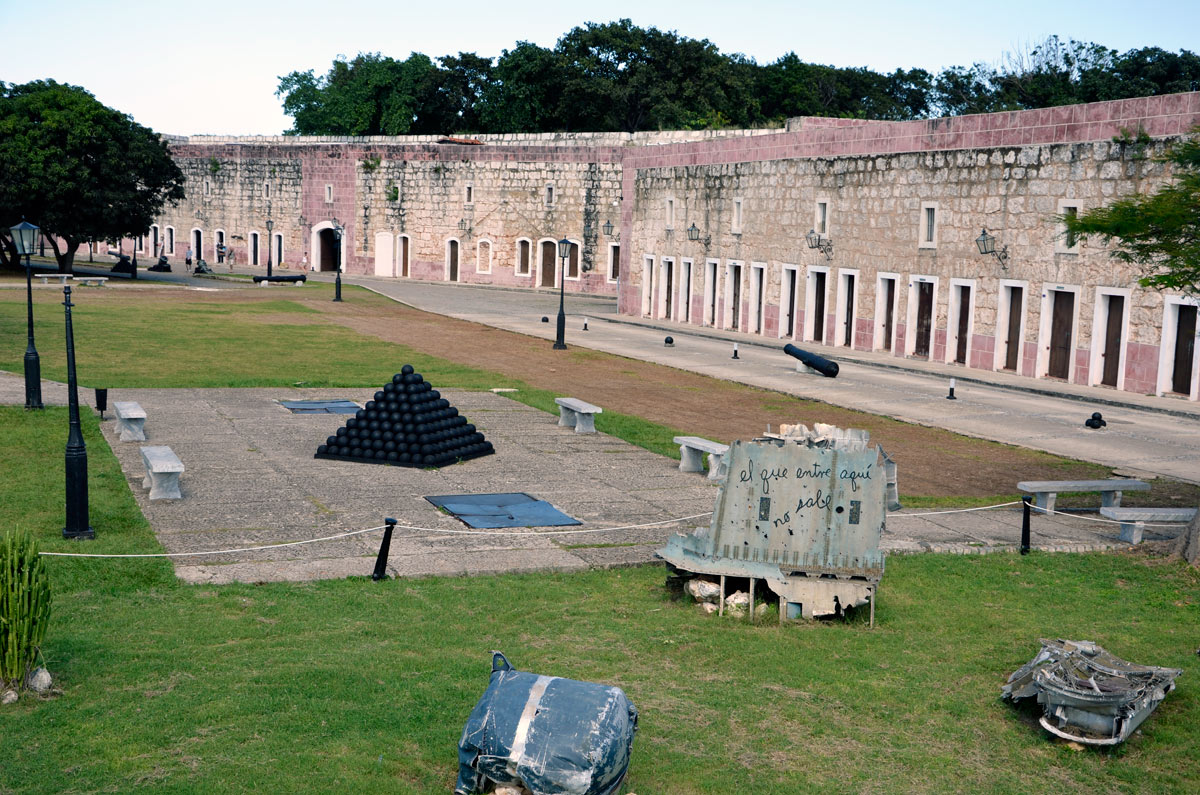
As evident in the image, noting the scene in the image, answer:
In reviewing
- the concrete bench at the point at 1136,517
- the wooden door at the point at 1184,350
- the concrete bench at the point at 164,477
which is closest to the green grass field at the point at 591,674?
the concrete bench at the point at 164,477

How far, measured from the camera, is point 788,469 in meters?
9.48

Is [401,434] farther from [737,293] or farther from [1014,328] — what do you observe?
[737,293]

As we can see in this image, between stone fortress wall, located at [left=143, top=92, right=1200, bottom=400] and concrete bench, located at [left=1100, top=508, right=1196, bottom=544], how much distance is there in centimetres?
522

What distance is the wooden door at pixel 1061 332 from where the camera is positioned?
25391 mm

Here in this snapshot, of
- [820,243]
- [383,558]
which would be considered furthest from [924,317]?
[383,558]

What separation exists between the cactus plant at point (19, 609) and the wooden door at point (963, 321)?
2429 cm

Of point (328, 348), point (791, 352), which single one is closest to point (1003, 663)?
point (791, 352)

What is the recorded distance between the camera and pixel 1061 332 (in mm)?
25656

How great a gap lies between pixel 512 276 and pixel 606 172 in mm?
6981

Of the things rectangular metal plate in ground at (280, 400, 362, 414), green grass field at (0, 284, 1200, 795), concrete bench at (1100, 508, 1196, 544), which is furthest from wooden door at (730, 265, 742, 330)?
green grass field at (0, 284, 1200, 795)

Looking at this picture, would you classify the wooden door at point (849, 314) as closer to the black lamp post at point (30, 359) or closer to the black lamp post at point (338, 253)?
the black lamp post at point (338, 253)

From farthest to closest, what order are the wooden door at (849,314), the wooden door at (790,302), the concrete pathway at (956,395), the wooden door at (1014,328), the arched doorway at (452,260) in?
the arched doorway at (452,260) → the wooden door at (790,302) → the wooden door at (849,314) → the wooden door at (1014,328) → the concrete pathway at (956,395)

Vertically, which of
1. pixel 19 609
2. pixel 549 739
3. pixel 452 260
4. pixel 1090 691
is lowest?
pixel 1090 691

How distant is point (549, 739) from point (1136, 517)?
8331 millimetres
